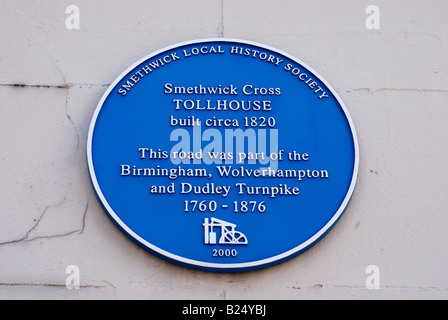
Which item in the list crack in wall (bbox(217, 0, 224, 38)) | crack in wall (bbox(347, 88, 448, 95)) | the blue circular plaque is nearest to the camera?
the blue circular plaque

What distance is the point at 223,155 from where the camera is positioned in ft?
14.9

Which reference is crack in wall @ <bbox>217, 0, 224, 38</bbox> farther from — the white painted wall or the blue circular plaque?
the blue circular plaque

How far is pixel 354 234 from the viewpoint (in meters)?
4.51

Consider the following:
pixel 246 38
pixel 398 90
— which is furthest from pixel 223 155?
pixel 398 90

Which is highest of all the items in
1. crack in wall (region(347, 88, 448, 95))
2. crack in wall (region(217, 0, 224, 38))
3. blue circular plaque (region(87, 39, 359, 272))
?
crack in wall (region(217, 0, 224, 38))

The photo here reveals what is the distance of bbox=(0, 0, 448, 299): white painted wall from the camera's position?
4.36 m

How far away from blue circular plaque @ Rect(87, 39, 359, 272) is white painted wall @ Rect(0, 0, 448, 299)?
0.18 meters

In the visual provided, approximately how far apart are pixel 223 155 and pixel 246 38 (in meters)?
1.09

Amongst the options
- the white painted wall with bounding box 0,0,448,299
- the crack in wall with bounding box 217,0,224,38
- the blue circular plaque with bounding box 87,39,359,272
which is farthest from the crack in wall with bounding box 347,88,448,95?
the crack in wall with bounding box 217,0,224,38

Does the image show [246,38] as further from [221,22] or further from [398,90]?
[398,90]

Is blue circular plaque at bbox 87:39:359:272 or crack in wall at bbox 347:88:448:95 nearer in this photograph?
blue circular plaque at bbox 87:39:359:272

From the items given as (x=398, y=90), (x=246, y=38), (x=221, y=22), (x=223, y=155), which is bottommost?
(x=223, y=155)
